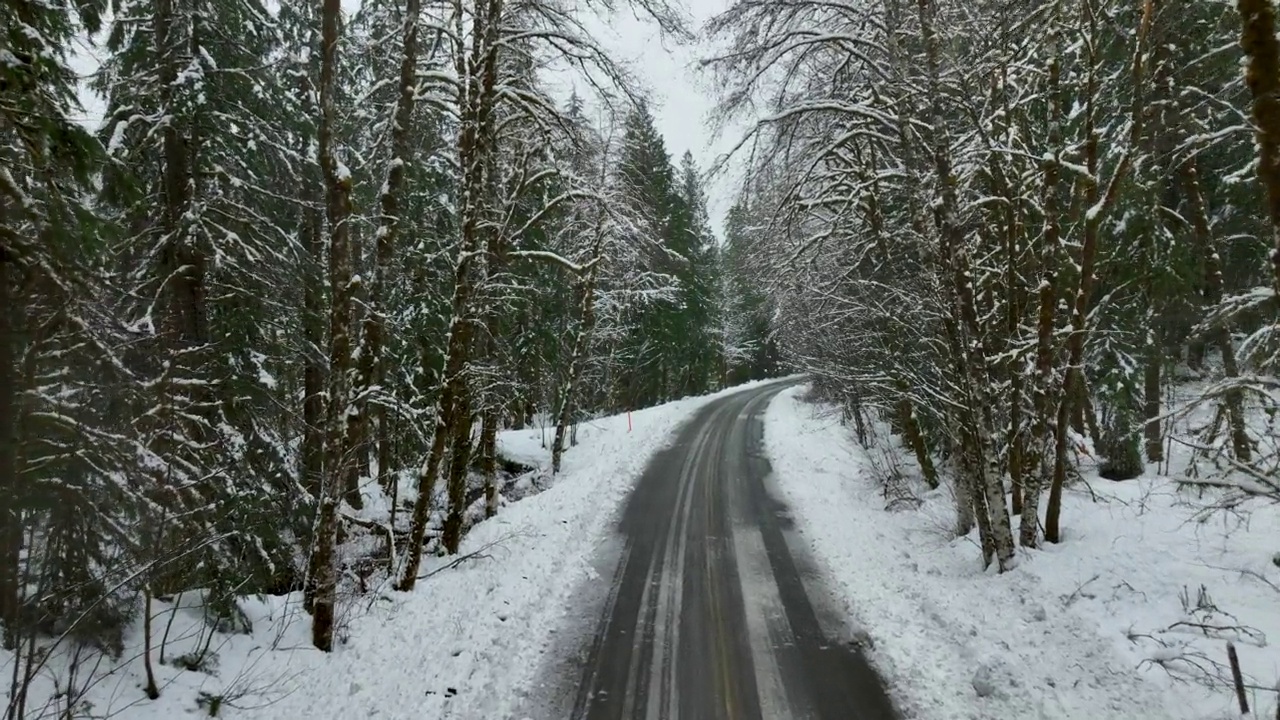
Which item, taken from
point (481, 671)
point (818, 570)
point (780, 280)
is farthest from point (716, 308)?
point (481, 671)

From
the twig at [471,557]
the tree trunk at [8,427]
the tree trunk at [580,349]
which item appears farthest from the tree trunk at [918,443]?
the tree trunk at [8,427]

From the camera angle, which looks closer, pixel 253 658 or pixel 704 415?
pixel 253 658

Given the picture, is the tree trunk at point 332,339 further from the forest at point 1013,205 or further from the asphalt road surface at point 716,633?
the forest at point 1013,205

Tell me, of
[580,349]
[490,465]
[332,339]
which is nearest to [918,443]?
[580,349]

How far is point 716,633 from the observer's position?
8008 mm

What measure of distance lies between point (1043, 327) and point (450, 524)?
32.3 feet

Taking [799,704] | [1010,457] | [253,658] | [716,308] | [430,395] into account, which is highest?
[716,308]

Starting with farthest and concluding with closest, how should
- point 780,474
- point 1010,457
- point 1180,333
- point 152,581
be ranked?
point 780,474 → point 1180,333 → point 1010,457 → point 152,581

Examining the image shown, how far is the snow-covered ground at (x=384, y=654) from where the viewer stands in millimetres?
5504

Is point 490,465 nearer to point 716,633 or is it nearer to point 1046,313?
point 716,633

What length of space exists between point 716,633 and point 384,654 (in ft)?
13.4

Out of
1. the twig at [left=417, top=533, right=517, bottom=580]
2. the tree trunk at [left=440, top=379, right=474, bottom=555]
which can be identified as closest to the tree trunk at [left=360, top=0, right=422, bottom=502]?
the tree trunk at [left=440, top=379, right=474, bottom=555]

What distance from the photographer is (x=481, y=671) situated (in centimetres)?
697

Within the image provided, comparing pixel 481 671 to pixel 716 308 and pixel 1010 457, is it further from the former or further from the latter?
pixel 716 308
